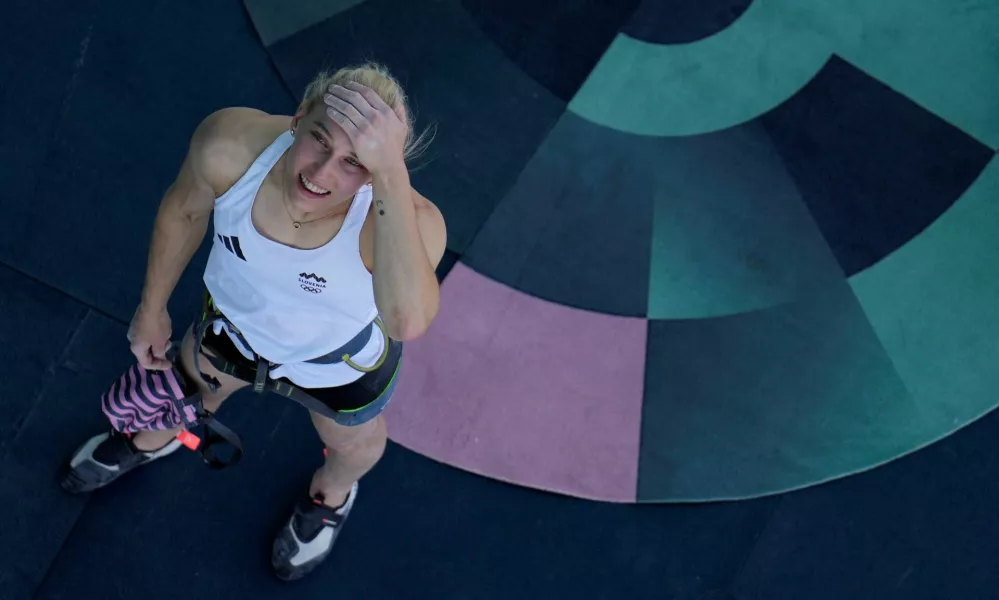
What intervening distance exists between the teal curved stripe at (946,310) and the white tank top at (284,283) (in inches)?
115

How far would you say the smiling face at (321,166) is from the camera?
7.57ft

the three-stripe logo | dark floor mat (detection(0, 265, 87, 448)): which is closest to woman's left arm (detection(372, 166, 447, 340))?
the three-stripe logo

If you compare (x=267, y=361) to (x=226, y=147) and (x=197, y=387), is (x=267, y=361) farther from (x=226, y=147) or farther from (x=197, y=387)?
(x=226, y=147)

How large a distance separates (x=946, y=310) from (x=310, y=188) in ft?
11.6

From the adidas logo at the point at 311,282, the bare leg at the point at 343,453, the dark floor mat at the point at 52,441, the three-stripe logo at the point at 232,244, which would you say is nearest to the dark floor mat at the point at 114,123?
the dark floor mat at the point at 52,441

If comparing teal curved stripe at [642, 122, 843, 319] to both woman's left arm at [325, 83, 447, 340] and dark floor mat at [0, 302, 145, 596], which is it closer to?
woman's left arm at [325, 83, 447, 340]

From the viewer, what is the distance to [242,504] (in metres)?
4.03

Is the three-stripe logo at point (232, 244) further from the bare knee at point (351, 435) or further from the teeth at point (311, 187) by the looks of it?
the bare knee at point (351, 435)

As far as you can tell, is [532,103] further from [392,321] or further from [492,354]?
[392,321]

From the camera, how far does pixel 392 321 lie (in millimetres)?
2500

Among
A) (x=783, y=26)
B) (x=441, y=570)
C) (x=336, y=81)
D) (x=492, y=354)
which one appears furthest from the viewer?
(x=783, y=26)

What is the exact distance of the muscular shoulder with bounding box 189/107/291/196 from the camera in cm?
257

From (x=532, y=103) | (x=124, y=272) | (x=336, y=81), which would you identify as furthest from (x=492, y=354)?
(x=336, y=81)

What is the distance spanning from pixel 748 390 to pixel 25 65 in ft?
13.1
